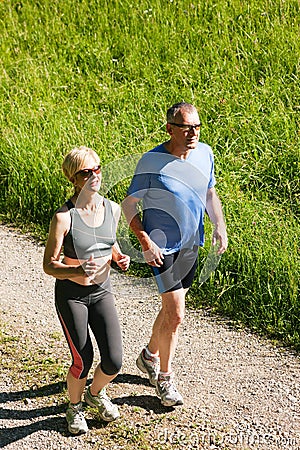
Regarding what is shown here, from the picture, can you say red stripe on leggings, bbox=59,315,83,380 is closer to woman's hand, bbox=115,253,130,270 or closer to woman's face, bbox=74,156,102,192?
woman's hand, bbox=115,253,130,270

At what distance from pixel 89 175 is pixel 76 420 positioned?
4.56 ft

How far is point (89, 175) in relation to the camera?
426cm

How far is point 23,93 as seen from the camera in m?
9.45

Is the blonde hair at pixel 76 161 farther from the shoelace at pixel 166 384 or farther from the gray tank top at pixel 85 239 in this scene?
the shoelace at pixel 166 384

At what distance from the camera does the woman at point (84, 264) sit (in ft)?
14.0

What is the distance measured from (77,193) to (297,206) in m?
3.24

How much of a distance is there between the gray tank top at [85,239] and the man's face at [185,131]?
62cm

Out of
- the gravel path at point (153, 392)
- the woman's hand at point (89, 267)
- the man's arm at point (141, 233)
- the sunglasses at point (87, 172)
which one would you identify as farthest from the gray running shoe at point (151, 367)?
the sunglasses at point (87, 172)

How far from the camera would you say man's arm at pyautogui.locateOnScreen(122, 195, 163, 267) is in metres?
4.61

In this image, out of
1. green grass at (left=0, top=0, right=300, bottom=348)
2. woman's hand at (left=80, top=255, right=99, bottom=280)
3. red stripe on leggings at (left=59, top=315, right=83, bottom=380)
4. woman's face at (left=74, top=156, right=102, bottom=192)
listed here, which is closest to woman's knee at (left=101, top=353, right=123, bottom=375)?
red stripe on leggings at (left=59, top=315, right=83, bottom=380)

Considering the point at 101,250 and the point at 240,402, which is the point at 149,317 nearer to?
the point at 240,402

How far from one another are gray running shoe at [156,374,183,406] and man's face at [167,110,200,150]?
4.40 feet

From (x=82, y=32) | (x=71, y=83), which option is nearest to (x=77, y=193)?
(x=71, y=83)

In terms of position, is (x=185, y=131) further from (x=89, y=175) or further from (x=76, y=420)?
(x=76, y=420)
